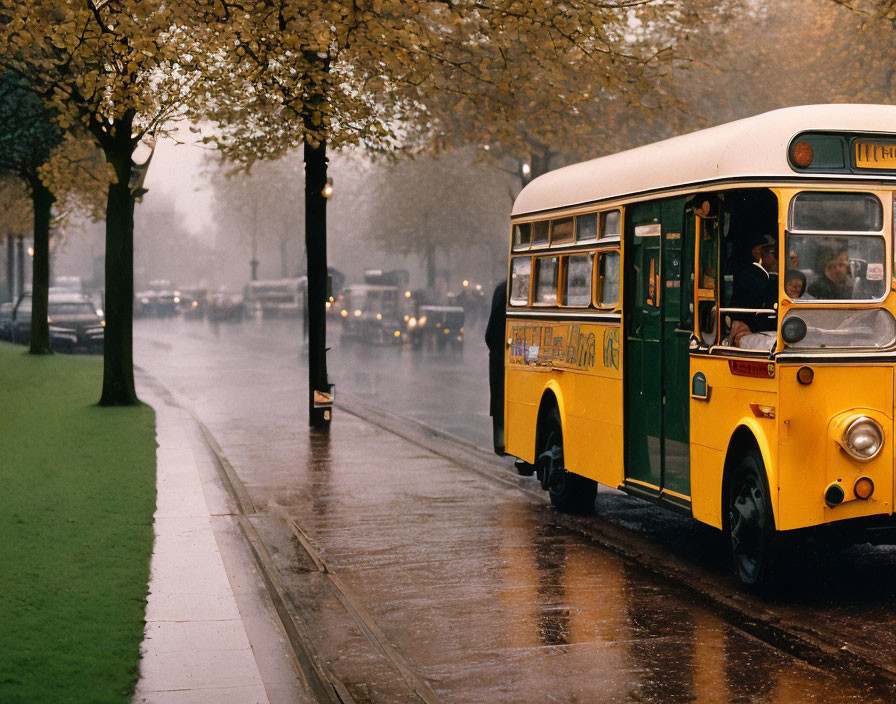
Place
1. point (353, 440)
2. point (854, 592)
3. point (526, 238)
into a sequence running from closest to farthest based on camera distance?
point (854, 592) → point (526, 238) → point (353, 440)

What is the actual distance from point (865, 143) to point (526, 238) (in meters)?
5.08

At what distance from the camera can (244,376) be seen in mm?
31469

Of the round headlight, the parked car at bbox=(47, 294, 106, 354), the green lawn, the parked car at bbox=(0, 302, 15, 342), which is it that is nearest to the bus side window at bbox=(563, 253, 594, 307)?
the round headlight

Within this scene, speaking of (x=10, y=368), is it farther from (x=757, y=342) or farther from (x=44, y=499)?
(x=757, y=342)

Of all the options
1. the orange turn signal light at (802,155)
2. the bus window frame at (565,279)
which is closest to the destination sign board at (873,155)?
the orange turn signal light at (802,155)

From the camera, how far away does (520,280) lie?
43.7 ft

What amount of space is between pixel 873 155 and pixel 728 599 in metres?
2.89

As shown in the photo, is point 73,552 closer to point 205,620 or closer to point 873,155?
point 205,620

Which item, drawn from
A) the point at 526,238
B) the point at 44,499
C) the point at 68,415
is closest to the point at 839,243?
the point at 526,238

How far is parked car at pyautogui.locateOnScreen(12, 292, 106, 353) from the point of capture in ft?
132

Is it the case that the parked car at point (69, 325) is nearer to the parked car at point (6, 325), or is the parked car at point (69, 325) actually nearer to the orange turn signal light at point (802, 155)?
the parked car at point (6, 325)

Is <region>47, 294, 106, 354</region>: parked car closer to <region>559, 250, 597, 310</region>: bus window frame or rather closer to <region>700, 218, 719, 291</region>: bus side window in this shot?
<region>559, 250, 597, 310</region>: bus window frame

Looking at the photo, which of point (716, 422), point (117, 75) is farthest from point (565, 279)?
point (117, 75)

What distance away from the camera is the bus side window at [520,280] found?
13062mm
